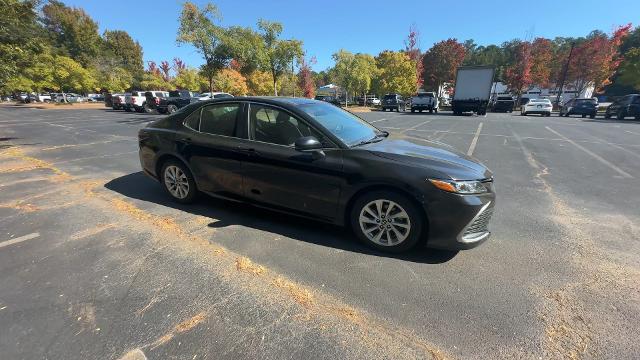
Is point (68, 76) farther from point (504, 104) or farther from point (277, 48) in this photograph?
point (504, 104)

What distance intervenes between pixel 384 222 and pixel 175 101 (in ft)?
74.7

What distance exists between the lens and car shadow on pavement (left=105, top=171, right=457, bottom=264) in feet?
10.5

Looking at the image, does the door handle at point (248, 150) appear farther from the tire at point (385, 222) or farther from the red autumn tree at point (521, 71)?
the red autumn tree at point (521, 71)

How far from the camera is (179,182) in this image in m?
4.42

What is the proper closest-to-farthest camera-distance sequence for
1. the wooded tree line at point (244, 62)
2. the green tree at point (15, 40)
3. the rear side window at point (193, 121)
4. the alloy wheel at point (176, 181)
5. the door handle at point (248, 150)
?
the door handle at point (248, 150)
the rear side window at point (193, 121)
the alloy wheel at point (176, 181)
the green tree at point (15, 40)
the wooded tree line at point (244, 62)

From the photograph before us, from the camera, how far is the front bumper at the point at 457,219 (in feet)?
9.35

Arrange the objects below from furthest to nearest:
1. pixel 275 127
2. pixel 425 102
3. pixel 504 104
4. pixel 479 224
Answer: pixel 504 104, pixel 425 102, pixel 275 127, pixel 479 224

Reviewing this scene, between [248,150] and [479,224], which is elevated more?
[248,150]

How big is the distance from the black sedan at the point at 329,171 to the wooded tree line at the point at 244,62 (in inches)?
335

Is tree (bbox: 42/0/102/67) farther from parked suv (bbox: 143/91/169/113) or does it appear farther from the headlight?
the headlight

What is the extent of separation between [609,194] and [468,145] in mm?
5097

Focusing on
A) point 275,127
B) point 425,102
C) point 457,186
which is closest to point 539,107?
point 425,102

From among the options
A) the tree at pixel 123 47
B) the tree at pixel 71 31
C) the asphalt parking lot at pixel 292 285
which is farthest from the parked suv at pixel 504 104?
the tree at pixel 123 47

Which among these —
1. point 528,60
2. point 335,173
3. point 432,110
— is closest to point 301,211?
point 335,173
